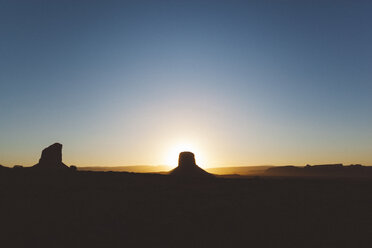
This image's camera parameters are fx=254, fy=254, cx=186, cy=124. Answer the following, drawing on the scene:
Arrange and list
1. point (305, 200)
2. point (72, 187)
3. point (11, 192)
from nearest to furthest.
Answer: point (11, 192) → point (72, 187) → point (305, 200)

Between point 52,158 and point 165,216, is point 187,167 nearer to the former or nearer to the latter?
point 52,158

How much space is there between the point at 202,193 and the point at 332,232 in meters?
8.05

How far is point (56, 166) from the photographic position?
5869 cm

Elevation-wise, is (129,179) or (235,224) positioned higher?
(129,179)

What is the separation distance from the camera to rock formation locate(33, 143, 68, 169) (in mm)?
58188

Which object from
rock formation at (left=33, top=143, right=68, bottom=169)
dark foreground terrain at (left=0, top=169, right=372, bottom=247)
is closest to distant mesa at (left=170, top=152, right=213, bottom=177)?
rock formation at (left=33, top=143, right=68, bottom=169)

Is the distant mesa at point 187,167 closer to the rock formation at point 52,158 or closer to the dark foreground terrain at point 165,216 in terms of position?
the rock formation at point 52,158

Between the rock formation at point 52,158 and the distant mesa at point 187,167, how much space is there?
31893 millimetres

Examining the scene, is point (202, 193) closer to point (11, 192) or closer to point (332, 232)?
point (332, 232)

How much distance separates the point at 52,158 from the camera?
2359 inches

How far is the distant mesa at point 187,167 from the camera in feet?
257

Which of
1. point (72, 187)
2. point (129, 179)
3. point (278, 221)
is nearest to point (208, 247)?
point (278, 221)

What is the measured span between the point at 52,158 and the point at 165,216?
56571 millimetres

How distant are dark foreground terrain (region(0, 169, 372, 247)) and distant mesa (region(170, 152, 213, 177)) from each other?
6012cm
